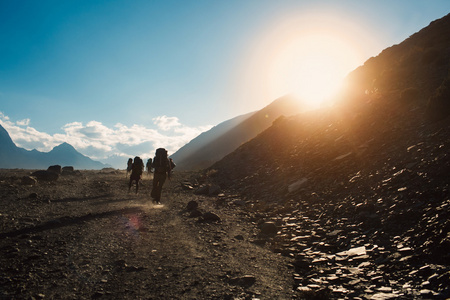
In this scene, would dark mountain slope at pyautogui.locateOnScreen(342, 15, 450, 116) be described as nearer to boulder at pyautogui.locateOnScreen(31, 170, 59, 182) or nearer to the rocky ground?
the rocky ground

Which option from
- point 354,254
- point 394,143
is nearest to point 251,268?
point 354,254

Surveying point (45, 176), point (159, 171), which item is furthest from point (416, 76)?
point (45, 176)

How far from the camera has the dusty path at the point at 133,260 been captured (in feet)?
13.1

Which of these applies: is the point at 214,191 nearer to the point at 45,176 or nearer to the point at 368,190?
the point at 368,190

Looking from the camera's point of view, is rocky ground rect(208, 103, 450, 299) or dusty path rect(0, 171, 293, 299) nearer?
dusty path rect(0, 171, 293, 299)

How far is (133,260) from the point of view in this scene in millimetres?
5191

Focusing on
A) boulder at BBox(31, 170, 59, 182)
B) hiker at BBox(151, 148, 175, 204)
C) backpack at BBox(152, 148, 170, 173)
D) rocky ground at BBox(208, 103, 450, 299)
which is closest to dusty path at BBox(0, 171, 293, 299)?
rocky ground at BBox(208, 103, 450, 299)

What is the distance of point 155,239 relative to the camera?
673cm

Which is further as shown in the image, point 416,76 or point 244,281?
point 416,76

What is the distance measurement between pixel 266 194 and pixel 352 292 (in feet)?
30.5

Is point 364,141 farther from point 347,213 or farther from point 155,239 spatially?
point 155,239

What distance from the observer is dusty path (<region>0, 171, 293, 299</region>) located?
4000mm

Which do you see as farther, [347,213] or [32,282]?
[347,213]

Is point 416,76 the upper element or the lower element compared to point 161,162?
upper
